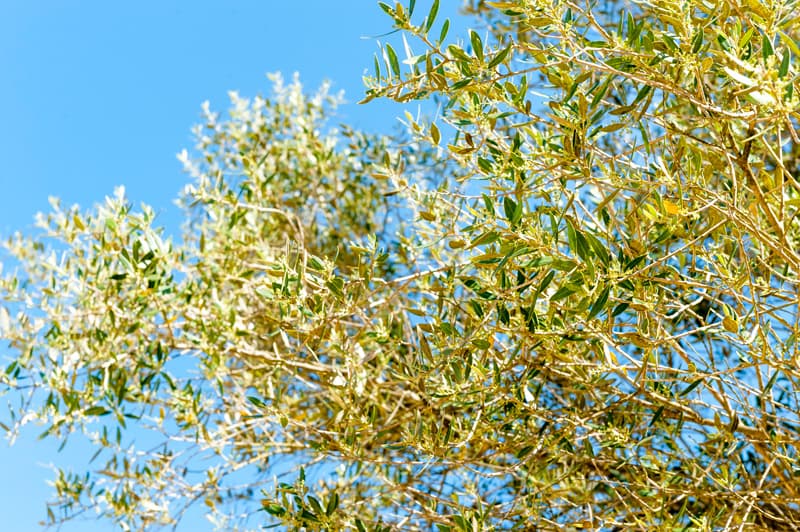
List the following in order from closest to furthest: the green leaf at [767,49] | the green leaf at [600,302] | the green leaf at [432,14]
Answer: the green leaf at [767,49] < the green leaf at [600,302] < the green leaf at [432,14]

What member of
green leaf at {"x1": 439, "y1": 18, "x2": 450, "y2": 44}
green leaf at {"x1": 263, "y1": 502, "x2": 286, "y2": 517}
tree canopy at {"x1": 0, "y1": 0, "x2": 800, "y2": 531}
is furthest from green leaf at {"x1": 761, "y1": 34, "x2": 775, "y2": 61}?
green leaf at {"x1": 263, "y1": 502, "x2": 286, "y2": 517}

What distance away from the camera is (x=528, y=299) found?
230 centimetres

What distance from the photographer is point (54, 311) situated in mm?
3666

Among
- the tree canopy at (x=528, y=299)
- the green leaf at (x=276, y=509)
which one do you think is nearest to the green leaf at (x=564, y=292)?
the tree canopy at (x=528, y=299)

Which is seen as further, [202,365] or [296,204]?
[296,204]

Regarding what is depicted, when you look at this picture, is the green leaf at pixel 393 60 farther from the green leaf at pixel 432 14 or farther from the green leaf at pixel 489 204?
the green leaf at pixel 489 204

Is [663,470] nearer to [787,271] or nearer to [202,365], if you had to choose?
[787,271]

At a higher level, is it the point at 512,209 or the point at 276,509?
the point at 512,209

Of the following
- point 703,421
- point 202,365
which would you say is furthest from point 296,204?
point 703,421

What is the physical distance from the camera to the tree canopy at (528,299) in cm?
200

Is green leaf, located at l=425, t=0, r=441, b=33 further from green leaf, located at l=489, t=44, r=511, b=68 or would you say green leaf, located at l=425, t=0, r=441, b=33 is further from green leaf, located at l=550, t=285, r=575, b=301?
green leaf, located at l=550, t=285, r=575, b=301

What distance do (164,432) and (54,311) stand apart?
763 mm

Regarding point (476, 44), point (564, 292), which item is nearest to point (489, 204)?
point (564, 292)

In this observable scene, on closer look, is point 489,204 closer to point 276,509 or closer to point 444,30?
point 444,30
